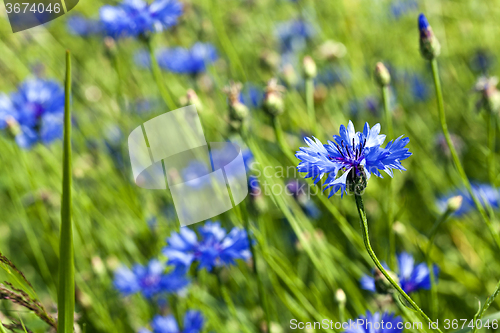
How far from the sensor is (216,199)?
111 centimetres

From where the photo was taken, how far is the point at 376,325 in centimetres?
79

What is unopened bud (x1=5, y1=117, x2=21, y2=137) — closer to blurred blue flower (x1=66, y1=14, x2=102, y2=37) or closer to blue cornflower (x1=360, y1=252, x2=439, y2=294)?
blue cornflower (x1=360, y1=252, x2=439, y2=294)

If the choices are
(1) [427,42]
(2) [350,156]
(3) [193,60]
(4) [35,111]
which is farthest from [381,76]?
(4) [35,111]

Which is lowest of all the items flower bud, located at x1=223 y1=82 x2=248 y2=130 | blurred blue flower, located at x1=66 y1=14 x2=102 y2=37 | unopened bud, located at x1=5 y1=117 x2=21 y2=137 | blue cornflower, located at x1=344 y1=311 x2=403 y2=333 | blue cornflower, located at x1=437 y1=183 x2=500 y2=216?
blue cornflower, located at x1=344 y1=311 x2=403 y2=333

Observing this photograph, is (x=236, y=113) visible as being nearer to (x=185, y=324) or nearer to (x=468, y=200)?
(x=185, y=324)

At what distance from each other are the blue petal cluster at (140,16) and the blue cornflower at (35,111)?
361 millimetres

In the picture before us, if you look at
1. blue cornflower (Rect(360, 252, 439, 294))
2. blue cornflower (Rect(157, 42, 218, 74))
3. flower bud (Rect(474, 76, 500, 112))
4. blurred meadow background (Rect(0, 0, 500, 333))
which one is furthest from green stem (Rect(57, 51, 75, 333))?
blue cornflower (Rect(157, 42, 218, 74))

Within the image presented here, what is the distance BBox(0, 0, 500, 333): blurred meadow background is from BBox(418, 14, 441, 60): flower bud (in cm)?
24

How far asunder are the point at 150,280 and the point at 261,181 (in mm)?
413

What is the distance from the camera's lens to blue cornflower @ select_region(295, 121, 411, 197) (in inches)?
22.8

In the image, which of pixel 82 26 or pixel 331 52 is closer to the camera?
pixel 331 52

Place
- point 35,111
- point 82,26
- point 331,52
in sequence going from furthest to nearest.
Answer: point 82,26 → point 331,52 → point 35,111

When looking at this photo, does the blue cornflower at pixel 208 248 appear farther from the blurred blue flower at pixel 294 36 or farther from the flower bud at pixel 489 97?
the blurred blue flower at pixel 294 36

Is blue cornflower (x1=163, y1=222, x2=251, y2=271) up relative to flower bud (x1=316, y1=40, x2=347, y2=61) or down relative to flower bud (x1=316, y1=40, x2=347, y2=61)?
down
